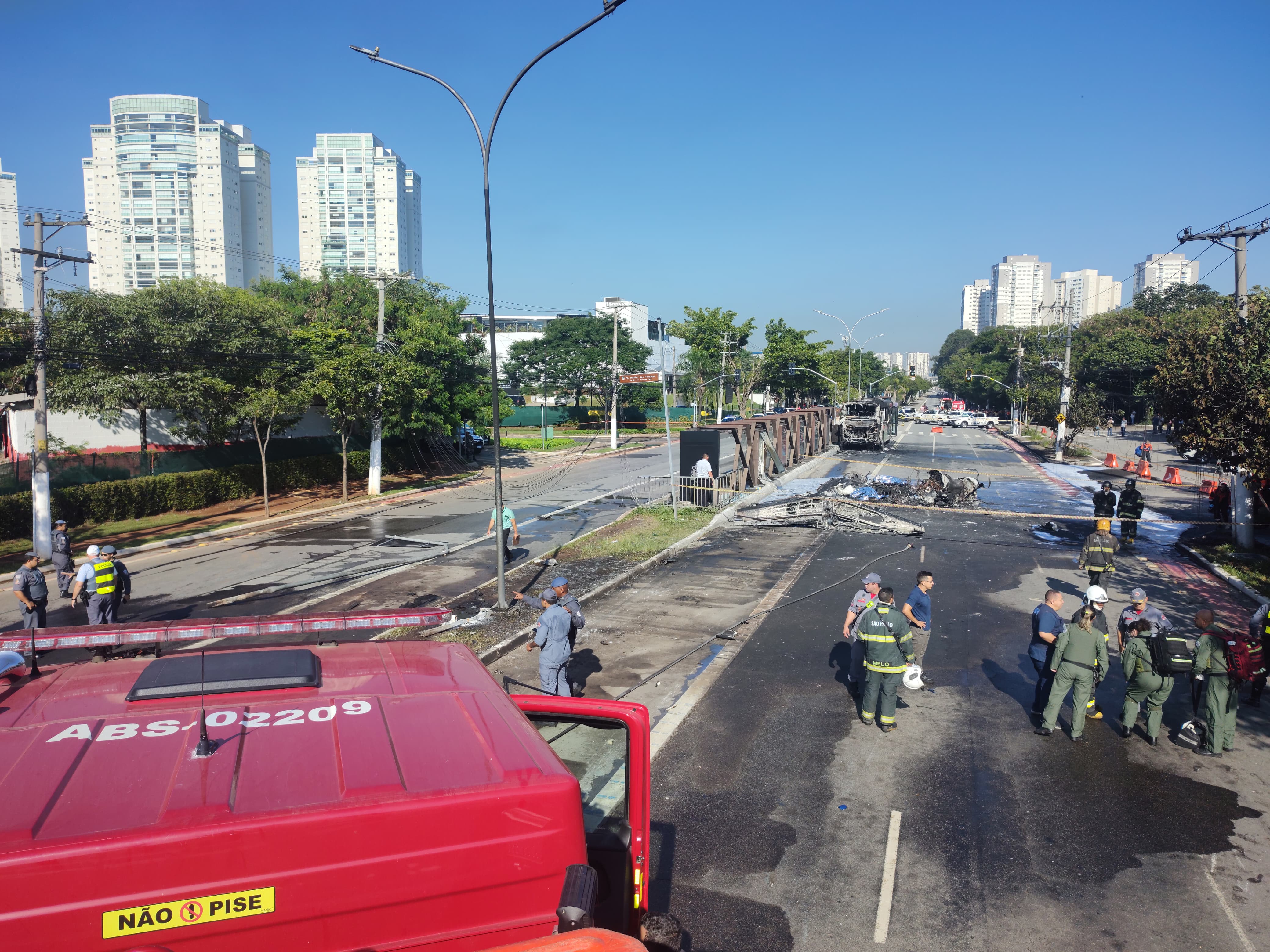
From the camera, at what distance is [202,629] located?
4348 millimetres

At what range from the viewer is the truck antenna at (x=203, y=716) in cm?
292

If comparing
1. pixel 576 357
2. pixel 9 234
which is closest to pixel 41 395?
pixel 576 357

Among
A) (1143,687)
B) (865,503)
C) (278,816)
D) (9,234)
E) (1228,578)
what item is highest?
(9,234)

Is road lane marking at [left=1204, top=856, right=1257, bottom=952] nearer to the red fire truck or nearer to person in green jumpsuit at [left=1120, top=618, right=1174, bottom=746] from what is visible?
person in green jumpsuit at [left=1120, top=618, right=1174, bottom=746]

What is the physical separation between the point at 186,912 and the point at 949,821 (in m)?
6.06

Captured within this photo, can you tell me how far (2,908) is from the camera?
2314mm

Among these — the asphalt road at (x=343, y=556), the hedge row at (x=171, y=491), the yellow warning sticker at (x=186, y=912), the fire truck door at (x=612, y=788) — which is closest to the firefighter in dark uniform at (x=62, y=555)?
the asphalt road at (x=343, y=556)

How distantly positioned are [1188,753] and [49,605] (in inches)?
683

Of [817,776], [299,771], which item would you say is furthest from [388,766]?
[817,776]

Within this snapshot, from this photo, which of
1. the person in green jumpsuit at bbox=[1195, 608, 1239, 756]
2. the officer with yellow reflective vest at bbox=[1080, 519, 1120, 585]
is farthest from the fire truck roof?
the officer with yellow reflective vest at bbox=[1080, 519, 1120, 585]

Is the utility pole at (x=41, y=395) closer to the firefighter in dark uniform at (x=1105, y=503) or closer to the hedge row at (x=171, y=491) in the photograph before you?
the hedge row at (x=171, y=491)

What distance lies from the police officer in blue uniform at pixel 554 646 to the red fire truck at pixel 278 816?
4.84 meters

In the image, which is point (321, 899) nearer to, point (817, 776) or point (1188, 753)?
point (817, 776)

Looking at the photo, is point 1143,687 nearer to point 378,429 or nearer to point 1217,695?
point 1217,695
